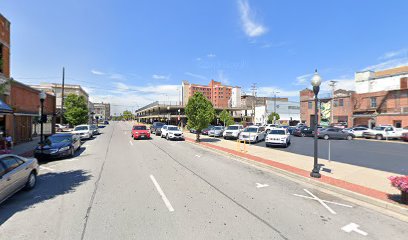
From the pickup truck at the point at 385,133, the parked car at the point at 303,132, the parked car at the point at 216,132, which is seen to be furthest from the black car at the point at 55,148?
the pickup truck at the point at 385,133

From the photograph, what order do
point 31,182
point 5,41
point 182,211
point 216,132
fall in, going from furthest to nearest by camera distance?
point 216,132, point 5,41, point 31,182, point 182,211

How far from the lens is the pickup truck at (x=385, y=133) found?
2376 centimetres

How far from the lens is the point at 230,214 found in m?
4.89

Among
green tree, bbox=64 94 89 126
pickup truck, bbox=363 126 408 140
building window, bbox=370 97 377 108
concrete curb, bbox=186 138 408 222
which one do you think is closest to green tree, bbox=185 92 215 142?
concrete curb, bbox=186 138 408 222

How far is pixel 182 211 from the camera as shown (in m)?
4.98

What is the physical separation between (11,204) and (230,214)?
5940 mm

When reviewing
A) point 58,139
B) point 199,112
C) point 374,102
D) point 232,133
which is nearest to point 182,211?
point 58,139

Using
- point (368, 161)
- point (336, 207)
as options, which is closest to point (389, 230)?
point (336, 207)

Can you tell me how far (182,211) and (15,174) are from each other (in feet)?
16.3

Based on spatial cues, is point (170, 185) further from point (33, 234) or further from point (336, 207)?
point (336, 207)

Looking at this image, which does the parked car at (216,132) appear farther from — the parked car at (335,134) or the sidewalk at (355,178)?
the sidewalk at (355,178)

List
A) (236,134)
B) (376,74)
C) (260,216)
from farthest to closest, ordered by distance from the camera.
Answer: (376,74), (236,134), (260,216)

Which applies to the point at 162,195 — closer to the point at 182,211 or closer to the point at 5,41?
the point at 182,211

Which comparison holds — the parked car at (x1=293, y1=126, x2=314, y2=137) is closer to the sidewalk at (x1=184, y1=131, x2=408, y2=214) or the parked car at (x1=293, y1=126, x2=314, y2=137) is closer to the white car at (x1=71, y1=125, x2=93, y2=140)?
the sidewalk at (x1=184, y1=131, x2=408, y2=214)
